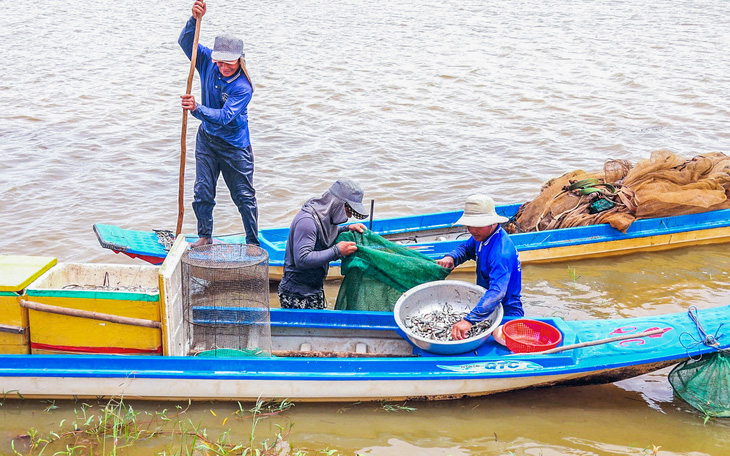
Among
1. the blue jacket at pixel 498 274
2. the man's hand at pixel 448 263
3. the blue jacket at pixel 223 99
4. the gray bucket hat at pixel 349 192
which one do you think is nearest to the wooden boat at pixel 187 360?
the blue jacket at pixel 498 274

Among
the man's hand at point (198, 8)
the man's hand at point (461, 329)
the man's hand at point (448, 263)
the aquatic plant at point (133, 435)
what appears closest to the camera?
the aquatic plant at point (133, 435)

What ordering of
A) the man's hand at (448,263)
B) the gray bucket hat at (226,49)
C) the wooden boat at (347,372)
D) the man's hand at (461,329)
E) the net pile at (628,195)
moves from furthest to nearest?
the net pile at (628,195)
the gray bucket hat at (226,49)
the man's hand at (448,263)
the man's hand at (461,329)
the wooden boat at (347,372)

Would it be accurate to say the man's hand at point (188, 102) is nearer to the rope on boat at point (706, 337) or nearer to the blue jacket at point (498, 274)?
the blue jacket at point (498, 274)

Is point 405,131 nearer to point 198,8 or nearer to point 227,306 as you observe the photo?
point 198,8

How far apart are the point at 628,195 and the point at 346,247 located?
448 centimetres

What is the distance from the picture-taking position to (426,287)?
19.7ft

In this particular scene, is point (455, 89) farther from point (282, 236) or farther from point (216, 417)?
point (216, 417)

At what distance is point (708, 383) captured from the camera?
538 cm

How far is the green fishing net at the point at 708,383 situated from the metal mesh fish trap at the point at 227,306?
3.32m

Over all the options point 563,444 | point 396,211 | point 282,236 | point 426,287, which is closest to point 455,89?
point 396,211

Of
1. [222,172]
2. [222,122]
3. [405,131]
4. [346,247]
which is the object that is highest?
[222,122]

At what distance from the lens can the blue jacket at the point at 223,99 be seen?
656cm

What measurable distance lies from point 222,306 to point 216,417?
0.86m

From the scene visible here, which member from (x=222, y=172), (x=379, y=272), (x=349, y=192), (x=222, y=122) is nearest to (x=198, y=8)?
(x=222, y=122)
